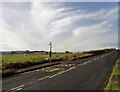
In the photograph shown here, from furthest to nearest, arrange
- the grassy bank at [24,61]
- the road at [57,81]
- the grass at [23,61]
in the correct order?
the grass at [23,61]
the grassy bank at [24,61]
the road at [57,81]

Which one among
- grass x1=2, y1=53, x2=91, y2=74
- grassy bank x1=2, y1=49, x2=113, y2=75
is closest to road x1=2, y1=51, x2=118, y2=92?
grassy bank x1=2, y1=49, x2=113, y2=75

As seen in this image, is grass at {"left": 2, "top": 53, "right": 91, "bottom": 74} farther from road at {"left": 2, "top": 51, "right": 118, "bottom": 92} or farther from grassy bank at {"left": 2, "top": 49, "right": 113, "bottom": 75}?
road at {"left": 2, "top": 51, "right": 118, "bottom": 92}

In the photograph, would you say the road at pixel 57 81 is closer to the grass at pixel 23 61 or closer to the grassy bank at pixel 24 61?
the grassy bank at pixel 24 61

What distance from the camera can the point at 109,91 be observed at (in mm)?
12352

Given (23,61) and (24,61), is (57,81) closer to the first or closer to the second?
(24,61)

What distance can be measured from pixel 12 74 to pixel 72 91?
393 inches

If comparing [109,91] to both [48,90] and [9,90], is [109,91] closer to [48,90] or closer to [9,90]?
[48,90]

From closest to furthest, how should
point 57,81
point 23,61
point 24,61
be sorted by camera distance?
1. point 57,81
2. point 24,61
3. point 23,61

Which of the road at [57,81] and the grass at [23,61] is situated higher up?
the grass at [23,61]

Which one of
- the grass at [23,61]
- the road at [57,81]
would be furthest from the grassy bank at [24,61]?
the road at [57,81]

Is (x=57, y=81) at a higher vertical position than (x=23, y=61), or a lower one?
lower

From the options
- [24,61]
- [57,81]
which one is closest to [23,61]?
[24,61]

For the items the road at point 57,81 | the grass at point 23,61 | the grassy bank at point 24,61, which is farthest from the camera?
the grass at point 23,61

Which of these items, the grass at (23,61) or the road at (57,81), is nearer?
the road at (57,81)
